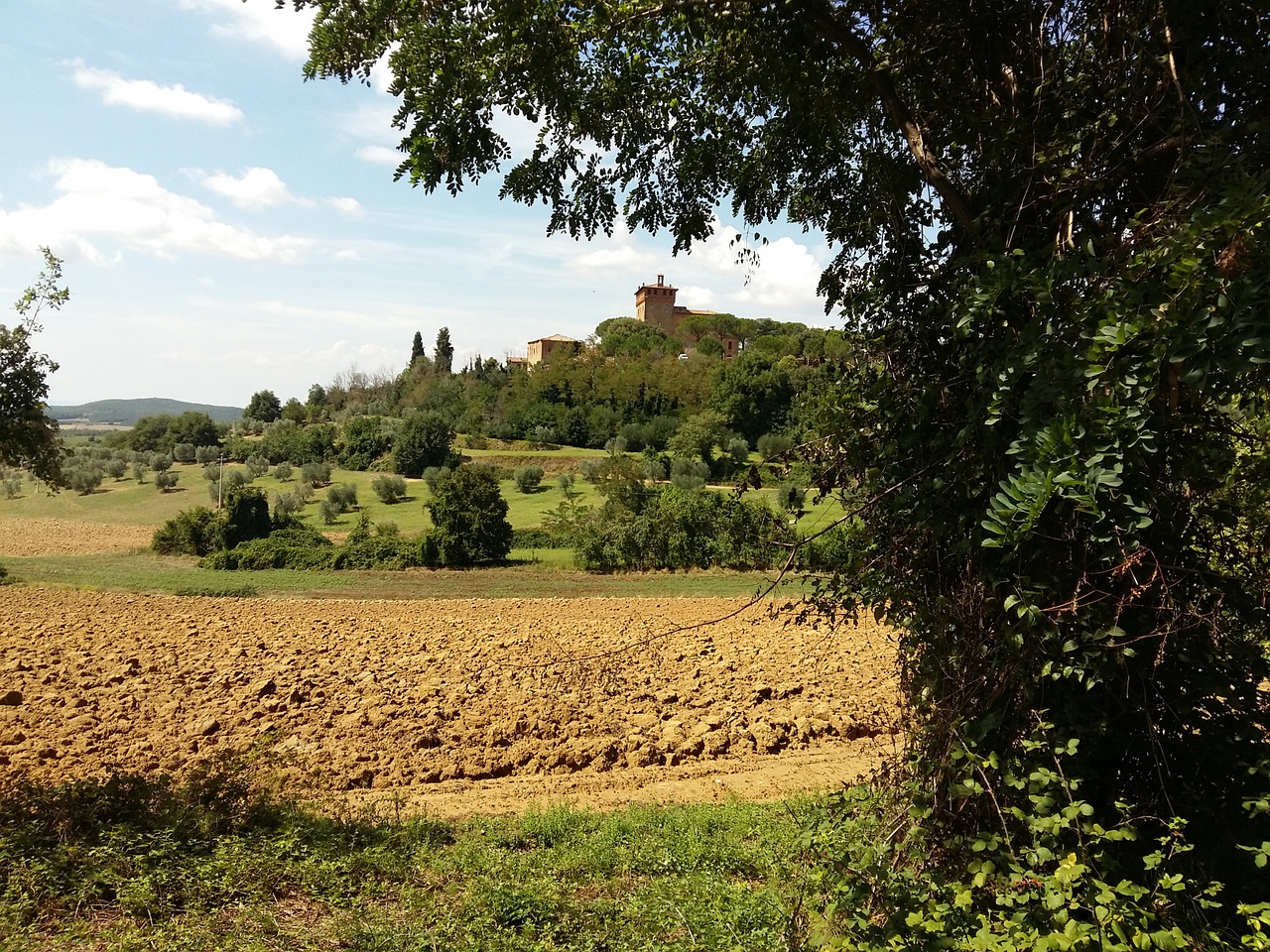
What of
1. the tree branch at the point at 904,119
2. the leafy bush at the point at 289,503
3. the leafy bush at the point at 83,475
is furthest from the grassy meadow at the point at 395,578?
the tree branch at the point at 904,119

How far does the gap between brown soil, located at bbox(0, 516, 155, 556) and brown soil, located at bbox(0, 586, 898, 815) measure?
21.1m

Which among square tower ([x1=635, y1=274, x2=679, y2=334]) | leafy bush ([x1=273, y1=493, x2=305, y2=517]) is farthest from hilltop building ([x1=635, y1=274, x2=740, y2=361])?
leafy bush ([x1=273, y1=493, x2=305, y2=517])

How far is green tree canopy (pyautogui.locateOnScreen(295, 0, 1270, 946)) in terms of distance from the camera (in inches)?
104

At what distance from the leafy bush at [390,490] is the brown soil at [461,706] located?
28.3 m

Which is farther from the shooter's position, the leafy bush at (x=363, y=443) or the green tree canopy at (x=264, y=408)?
the green tree canopy at (x=264, y=408)

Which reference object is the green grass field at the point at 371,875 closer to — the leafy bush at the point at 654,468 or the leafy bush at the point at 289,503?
the leafy bush at the point at 289,503

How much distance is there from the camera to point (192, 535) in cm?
3369

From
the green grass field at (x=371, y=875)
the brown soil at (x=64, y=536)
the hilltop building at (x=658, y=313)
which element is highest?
the hilltop building at (x=658, y=313)

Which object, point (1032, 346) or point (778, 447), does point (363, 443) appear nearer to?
point (778, 447)

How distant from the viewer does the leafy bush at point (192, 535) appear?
33.4m

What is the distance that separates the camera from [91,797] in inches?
261

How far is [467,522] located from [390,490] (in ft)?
55.8

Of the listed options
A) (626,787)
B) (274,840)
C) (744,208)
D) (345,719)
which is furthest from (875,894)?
(345,719)

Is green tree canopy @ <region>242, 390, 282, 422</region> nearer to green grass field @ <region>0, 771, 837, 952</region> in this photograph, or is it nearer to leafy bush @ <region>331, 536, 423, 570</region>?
leafy bush @ <region>331, 536, 423, 570</region>
